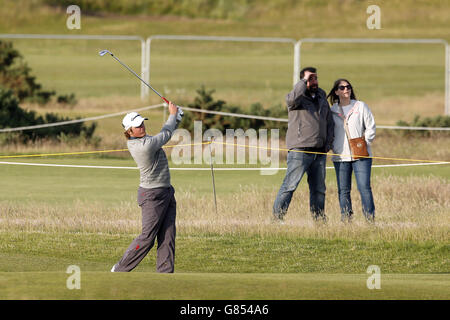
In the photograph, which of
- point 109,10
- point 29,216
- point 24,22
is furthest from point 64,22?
point 29,216

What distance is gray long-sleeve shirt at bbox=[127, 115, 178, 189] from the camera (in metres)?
10.4

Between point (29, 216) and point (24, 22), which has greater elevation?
point (24, 22)

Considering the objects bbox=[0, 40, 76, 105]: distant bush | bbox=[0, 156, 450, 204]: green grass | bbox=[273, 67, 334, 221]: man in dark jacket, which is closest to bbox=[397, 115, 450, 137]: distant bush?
bbox=[0, 156, 450, 204]: green grass

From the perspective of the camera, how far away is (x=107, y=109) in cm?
3512

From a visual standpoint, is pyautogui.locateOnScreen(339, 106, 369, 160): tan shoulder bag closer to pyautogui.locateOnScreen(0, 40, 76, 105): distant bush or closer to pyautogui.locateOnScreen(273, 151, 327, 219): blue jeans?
pyautogui.locateOnScreen(273, 151, 327, 219): blue jeans

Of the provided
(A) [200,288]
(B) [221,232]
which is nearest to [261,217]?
(B) [221,232]

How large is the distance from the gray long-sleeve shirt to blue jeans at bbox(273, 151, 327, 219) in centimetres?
343

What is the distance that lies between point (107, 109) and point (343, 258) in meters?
23.0

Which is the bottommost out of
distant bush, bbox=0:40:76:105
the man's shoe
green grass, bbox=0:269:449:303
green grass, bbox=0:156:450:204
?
green grass, bbox=0:269:449:303

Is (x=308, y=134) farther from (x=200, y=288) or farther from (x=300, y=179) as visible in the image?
(x=200, y=288)

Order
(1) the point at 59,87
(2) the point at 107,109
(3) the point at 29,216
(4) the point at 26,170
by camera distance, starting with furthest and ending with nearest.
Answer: (1) the point at 59,87 < (2) the point at 107,109 < (4) the point at 26,170 < (3) the point at 29,216

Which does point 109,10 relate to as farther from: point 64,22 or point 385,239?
point 385,239

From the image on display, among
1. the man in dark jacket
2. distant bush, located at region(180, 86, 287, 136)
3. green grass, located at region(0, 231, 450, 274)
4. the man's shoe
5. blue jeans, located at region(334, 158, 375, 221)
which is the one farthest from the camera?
distant bush, located at region(180, 86, 287, 136)

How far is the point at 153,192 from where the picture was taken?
10.5m
